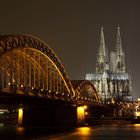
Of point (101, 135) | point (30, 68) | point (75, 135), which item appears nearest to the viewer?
point (75, 135)

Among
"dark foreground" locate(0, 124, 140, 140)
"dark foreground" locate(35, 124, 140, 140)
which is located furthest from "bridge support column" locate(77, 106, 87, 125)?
"dark foreground" locate(35, 124, 140, 140)

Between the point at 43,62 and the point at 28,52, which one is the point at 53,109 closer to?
the point at 43,62

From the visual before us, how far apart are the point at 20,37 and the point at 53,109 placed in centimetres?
3405

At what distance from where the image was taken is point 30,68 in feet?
359

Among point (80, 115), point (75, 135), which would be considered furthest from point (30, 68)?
point (75, 135)

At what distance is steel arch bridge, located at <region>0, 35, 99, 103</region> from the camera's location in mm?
81375

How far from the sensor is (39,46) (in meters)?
104

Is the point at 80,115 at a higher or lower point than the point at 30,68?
lower

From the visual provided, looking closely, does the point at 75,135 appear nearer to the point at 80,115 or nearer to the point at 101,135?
the point at 101,135

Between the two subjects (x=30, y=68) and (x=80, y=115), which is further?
(x=80, y=115)

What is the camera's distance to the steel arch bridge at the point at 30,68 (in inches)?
3204

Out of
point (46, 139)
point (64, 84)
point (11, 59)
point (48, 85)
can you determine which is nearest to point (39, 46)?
point (11, 59)

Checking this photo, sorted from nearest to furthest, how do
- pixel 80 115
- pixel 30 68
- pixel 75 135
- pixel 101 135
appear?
pixel 75 135 → pixel 101 135 → pixel 30 68 → pixel 80 115

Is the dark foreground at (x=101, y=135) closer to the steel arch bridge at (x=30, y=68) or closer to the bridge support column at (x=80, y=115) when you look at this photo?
the steel arch bridge at (x=30, y=68)
